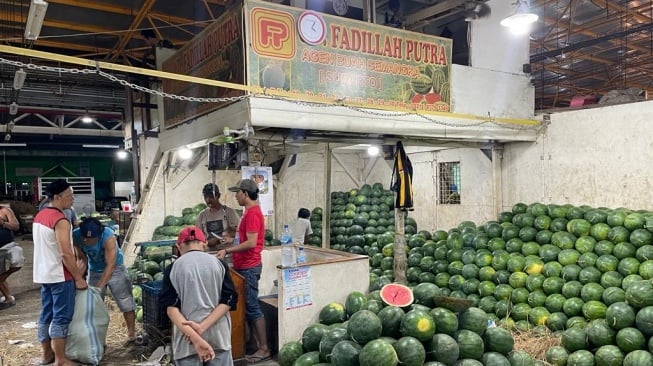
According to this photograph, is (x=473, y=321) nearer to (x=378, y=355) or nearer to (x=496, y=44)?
(x=378, y=355)

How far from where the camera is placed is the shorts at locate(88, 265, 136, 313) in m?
5.54

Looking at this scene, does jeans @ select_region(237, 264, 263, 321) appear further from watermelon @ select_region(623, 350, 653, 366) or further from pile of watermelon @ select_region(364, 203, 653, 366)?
watermelon @ select_region(623, 350, 653, 366)

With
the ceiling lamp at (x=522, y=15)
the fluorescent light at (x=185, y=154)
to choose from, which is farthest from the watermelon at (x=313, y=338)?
the fluorescent light at (x=185, y=154)

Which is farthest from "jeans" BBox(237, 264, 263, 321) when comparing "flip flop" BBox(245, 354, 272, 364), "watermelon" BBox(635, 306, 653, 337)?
"watermelon" BBox(635, 306, 653, 337)

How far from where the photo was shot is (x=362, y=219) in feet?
33.3

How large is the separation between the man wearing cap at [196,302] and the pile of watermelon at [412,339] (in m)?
0.95

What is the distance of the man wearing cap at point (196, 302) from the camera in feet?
10.8

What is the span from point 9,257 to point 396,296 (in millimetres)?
7159

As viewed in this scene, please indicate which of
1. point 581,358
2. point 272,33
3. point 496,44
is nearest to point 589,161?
point 496,44

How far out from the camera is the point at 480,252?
699 centimetres

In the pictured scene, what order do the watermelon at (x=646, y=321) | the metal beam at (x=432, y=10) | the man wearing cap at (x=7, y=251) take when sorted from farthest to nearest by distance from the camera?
the metal beam at (x=432, y=10)
the man wearing cap at (x=7, y=251)
the watermelon at (x=646, y=321)

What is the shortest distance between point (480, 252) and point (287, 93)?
3.93 metres

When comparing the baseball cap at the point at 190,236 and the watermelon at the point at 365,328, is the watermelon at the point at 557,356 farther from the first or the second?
the baseball cap at the point at 190,236

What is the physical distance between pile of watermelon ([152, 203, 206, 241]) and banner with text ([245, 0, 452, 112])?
4.91 meters
